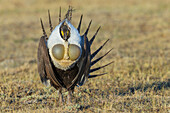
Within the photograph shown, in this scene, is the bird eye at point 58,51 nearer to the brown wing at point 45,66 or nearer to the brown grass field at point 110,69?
the brown wing at point 45,66

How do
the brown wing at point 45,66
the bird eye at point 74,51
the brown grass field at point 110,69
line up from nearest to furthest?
the bird eye at point 74,51, the brown wing at point 45,66, the brown grass field at point 110,69

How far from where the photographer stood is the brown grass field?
4.14 metres

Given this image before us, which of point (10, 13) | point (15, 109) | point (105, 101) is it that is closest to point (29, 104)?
point (15, 109)

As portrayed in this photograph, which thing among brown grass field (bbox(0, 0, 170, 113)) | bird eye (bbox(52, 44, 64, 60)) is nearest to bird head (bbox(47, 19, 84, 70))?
bird eye (bbox(52, 44, 64, 60))

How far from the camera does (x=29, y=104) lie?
14.1 feet

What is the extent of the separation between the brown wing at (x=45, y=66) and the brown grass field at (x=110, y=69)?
1.12 ft

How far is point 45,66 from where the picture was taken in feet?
12.6

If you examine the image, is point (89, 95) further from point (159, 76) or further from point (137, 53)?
point (137, 53)

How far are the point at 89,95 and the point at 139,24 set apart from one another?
9852 mm

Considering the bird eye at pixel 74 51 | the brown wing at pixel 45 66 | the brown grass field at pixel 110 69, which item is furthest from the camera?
the brown grass field at pixel 110 69

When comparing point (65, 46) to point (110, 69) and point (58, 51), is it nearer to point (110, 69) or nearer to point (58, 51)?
point (58, 51)

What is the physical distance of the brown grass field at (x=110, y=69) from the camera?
13.6ft

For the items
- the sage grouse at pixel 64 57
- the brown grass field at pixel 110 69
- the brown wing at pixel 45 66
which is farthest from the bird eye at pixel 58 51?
the brown grass field at pixel 110 69

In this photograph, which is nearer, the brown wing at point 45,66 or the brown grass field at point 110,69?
the brown wing at point 45,66
